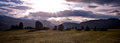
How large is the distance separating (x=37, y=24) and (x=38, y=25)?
4.27 ft

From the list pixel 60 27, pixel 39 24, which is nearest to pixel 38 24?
pixel 39 24

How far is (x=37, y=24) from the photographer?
9694 centimetres

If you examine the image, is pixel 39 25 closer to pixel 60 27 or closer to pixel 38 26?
pixel 38 26

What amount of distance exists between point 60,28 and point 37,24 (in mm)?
19371

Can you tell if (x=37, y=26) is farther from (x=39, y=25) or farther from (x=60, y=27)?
(x=60, y=27)

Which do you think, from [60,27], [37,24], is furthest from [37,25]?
[60,27]

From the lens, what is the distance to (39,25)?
9769cm

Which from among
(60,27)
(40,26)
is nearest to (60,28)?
(60,27)

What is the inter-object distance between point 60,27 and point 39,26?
17.5 meters

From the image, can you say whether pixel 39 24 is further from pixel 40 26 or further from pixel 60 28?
pixel 60 28

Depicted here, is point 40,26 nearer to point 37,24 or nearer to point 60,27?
point 37,24

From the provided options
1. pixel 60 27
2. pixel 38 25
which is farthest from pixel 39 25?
pixel 60 27

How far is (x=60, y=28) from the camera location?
314 ft

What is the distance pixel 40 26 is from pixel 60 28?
1699 centimetres
